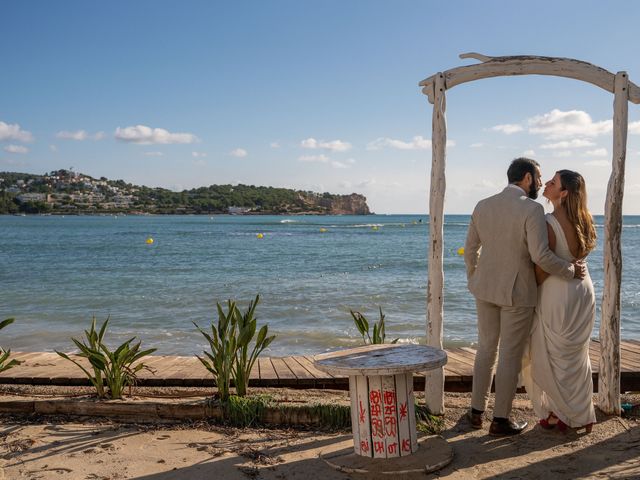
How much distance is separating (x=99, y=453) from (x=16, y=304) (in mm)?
11802

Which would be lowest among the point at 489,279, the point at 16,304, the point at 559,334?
the point at 16,304

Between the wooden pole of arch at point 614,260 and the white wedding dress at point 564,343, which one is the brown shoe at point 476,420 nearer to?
the white wedding dress at point 564,343

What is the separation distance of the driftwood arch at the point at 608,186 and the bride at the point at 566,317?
0.52 metres

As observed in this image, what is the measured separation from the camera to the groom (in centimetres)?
409

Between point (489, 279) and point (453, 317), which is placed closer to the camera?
point (489, 279)

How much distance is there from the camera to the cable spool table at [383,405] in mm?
3678

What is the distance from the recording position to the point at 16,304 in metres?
14.3

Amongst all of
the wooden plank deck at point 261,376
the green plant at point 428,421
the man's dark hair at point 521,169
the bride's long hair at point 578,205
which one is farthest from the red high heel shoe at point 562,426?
the man's dark hair at point 521,169

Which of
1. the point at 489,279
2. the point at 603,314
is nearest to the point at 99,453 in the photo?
the point at 489,279

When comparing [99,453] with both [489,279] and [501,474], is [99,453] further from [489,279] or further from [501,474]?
[489,279]

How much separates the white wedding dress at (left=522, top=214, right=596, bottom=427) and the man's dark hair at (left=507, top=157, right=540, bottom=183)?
33 cm

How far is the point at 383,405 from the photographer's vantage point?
370 centimetres

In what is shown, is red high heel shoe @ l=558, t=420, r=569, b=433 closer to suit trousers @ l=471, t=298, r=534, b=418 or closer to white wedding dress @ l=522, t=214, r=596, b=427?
white wedding dress @ l=522, t=214, r=596, b=427

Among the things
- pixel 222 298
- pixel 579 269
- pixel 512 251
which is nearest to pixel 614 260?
pixel 579 269
